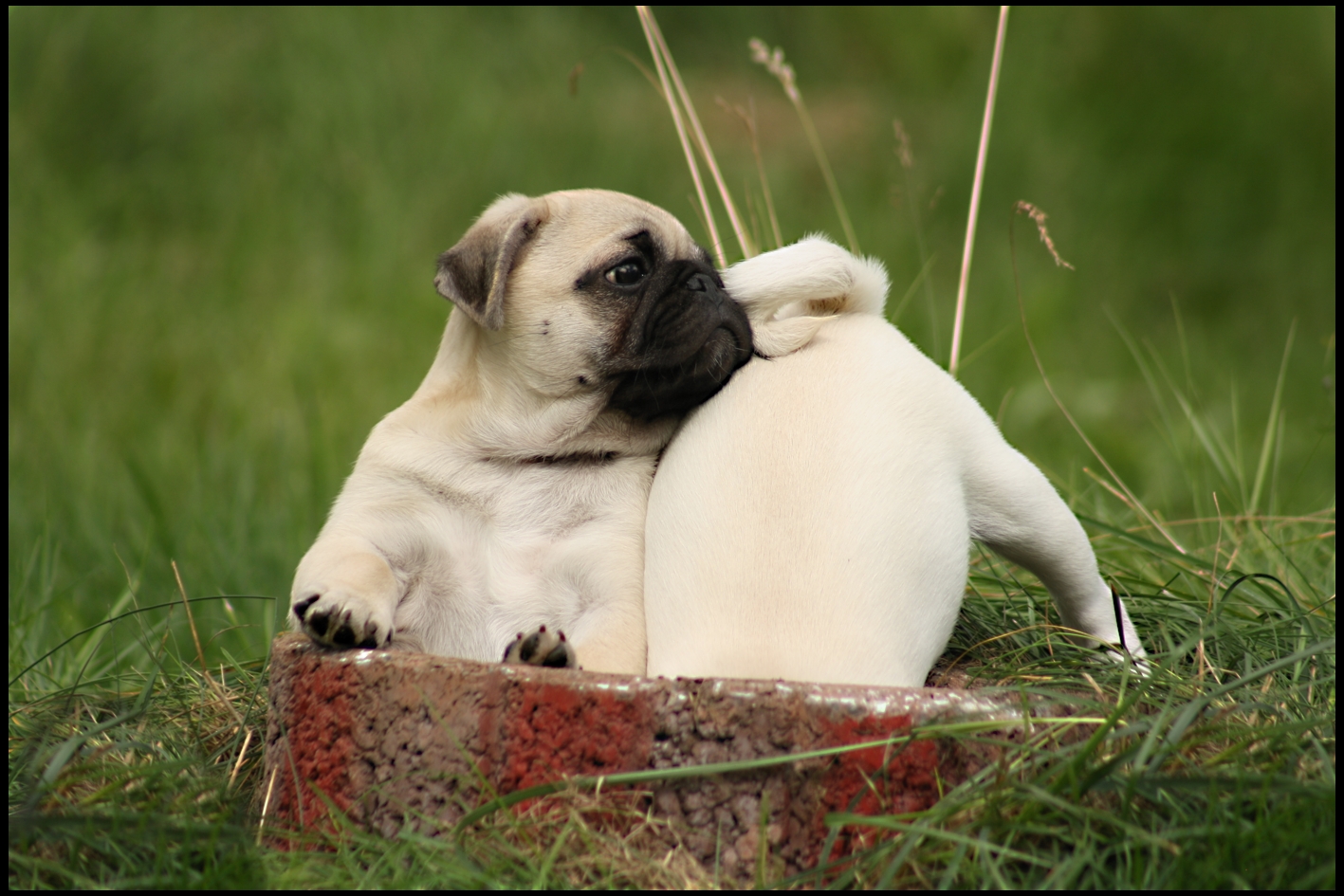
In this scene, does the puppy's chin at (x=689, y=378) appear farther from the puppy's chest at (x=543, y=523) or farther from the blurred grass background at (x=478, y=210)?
the blurred grass background at (x=478, y=210)

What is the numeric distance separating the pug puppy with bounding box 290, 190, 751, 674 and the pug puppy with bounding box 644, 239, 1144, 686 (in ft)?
0.52

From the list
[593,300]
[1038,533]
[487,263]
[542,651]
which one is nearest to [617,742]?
[542,651]

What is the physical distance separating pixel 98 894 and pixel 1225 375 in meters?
9.09

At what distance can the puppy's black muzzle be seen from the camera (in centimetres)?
302

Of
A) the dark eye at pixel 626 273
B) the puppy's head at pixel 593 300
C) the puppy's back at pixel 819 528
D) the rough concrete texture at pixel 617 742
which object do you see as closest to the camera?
the rough concrete texture at pixel 617 742

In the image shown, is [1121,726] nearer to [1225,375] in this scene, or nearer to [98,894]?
[98,894]

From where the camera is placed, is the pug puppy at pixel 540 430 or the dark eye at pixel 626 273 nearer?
the pug puppy at pixel 540 430

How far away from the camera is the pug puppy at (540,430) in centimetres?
297

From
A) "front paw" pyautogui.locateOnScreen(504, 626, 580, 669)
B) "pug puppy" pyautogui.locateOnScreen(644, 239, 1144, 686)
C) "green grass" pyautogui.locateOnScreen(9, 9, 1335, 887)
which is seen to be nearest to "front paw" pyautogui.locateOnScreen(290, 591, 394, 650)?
"front paw" pyautogui.locateOnScreen(504, 626, 580, 669)

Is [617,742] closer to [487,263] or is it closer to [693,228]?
[487,263]

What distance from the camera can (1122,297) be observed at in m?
10.7

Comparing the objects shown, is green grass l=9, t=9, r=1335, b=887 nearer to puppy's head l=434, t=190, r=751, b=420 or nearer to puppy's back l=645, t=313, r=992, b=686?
puppy's back l=645, t=313, r=992, b=686

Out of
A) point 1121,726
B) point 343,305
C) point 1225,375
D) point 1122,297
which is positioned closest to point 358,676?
point 1121,726

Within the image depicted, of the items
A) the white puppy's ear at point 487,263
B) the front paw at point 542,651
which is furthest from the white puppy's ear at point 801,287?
the front paw at point 542,651
